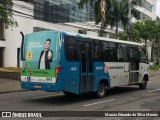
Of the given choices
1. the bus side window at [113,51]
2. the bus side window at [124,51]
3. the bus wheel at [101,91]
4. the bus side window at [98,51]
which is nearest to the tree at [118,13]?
the bus side window at [124,51]

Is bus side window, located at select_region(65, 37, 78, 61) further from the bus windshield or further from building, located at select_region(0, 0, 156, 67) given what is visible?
building, located at select_region(0, 0, 156, 67)

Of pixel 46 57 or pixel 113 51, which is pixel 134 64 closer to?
pixel 113 51

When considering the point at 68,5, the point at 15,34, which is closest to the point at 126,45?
the point at 15,34

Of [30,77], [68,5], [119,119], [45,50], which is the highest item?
[68,5]

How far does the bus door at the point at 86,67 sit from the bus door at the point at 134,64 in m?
4.41

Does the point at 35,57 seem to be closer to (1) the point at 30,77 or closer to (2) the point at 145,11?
(1) the point at 30,77

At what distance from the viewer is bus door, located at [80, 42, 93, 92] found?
14922 millimetres

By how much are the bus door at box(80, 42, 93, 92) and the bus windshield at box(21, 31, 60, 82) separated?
4.97ft

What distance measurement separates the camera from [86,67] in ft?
49.8

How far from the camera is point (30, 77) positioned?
572 inches

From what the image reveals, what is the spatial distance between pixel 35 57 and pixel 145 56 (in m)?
8.90

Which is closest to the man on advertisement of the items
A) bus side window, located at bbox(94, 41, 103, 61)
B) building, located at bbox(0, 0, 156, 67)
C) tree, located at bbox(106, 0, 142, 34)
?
bus side window, located at bbox(94, 41, 103, 61)

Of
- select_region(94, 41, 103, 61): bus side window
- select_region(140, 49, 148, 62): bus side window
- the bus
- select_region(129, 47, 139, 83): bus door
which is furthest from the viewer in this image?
select_region(140, 49, 148, 62): bus side window

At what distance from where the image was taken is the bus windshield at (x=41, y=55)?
13891 millimetres
